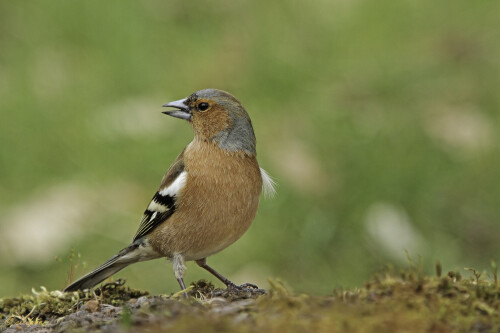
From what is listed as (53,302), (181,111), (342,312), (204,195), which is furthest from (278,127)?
(342,312)

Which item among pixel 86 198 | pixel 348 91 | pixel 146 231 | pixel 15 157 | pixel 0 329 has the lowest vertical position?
pixel 0 329

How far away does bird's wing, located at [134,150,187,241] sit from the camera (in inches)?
205

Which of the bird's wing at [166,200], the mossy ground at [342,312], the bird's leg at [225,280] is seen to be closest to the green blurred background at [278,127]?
the bird's leg at [225,280]

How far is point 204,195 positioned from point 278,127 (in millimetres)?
3808

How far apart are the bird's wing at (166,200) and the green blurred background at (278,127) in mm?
1881

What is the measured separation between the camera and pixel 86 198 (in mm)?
8180

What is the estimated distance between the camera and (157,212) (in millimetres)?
5375

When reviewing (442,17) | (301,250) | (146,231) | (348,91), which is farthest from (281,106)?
(146,231)

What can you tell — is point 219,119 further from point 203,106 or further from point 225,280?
point 225,280

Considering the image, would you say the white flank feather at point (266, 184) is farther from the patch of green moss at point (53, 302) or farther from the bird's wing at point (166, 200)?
the patch of green moss at point (53, 302)

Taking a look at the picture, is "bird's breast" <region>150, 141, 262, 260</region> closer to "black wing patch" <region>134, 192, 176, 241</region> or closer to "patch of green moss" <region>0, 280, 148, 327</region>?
"black wing patch" <region>134, 192, 176, 241</region>

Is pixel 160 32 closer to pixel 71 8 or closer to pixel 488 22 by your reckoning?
pixel 71 8

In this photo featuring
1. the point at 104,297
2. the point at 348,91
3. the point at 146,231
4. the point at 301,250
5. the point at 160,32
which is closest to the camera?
the point at 104,297

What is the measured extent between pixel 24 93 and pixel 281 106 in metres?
3.42
